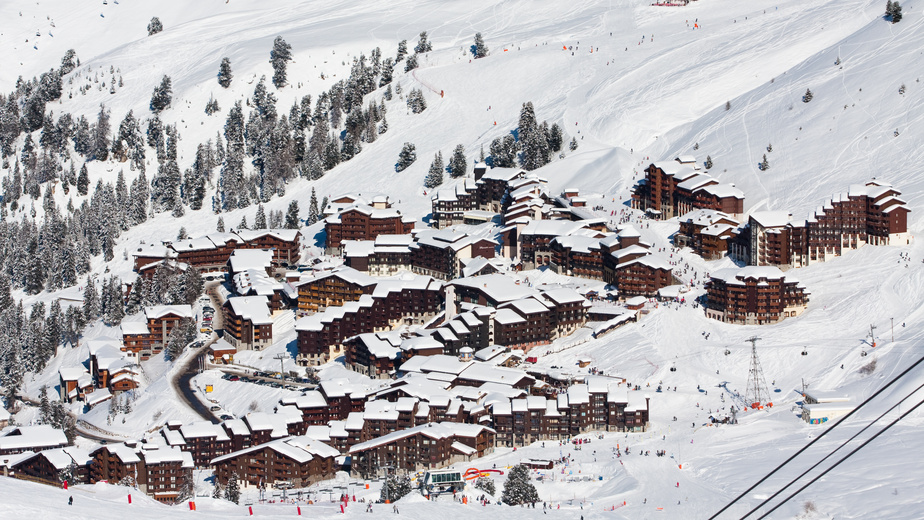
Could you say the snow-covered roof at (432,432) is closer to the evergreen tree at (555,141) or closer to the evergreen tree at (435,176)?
the evergreen tree at (435,176)

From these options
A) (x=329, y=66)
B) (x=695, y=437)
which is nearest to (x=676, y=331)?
(x=695, y=437)

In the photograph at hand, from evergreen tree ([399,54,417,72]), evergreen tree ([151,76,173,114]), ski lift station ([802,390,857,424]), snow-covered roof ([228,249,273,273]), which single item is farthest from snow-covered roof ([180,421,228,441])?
evergreen tree ([151,76,173,114])

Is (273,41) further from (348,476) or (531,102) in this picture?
(348,476)

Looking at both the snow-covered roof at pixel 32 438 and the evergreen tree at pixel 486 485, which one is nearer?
the evergreen tree at pixel 486 485

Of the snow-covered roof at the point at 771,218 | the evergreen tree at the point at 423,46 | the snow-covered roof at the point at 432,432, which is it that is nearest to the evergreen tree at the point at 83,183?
the evergreen tree at the point at 423,46

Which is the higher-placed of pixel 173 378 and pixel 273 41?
pixel 273 41

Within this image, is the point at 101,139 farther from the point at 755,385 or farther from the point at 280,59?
the point at 755,385
